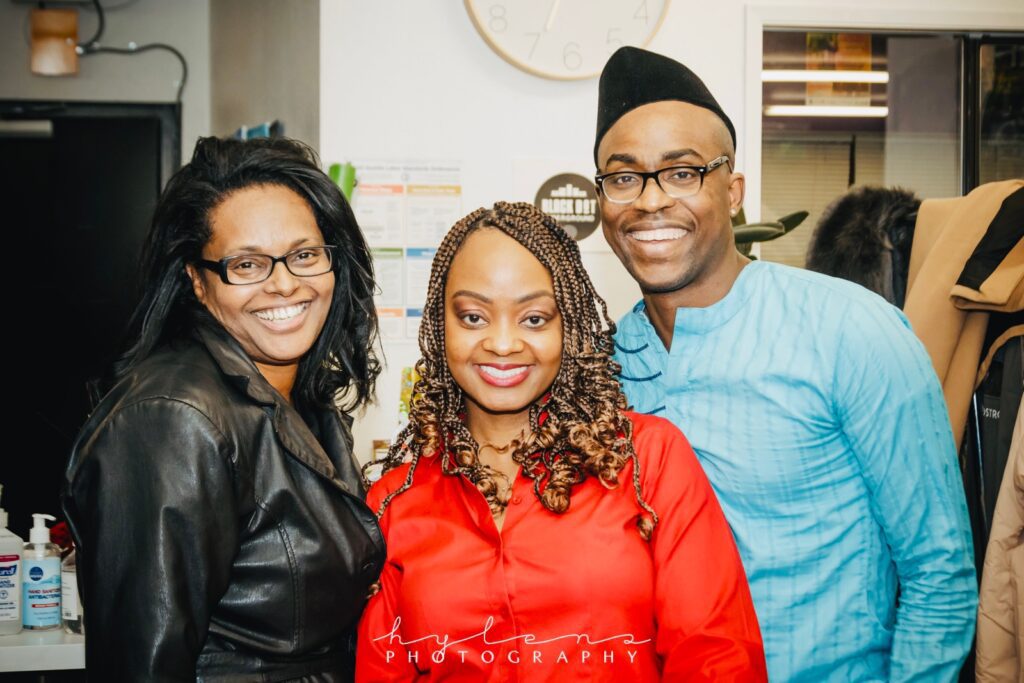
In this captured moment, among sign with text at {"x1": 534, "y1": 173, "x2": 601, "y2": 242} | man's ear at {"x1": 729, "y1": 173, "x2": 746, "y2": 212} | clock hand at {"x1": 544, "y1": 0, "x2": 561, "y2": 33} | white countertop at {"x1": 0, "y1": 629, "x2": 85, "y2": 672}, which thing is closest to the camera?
man's ear at {"x1": 729, "y1": 173, "x2": 746, "y2": 212}

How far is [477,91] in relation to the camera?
311 cm

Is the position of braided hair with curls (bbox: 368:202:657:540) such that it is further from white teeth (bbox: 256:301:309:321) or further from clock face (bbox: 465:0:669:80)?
clock face (bbox: 465:0:669:80)

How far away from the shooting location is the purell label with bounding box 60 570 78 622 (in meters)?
A: 2.14

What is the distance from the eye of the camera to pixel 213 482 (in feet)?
4.60

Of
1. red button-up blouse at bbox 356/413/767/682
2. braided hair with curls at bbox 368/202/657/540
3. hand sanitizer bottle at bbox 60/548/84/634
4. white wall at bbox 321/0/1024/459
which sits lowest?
hand sanitizer bottle at bbox 60/548/84/634

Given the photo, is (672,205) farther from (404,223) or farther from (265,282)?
(404,223)

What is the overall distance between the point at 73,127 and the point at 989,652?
17.2 feet

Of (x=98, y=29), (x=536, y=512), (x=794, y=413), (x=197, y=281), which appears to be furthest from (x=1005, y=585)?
(x=98, y=29)

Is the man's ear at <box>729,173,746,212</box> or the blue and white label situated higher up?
the man's ear at <box>729,173,746,212</box>

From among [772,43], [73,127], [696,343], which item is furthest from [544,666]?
[73,127]

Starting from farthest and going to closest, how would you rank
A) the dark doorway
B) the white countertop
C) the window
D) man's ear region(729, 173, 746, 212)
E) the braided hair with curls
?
the dark doorway → the window → the white countertop → man's ear region(729, 173, 746, 212) → the braided hair with curls

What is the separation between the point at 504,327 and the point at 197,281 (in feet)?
1.93

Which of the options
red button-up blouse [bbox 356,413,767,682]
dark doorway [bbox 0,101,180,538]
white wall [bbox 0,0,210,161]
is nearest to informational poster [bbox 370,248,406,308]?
red button-up blouse [bbox 356,413,767,682]

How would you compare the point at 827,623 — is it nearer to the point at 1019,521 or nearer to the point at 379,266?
the point at 1019,521
